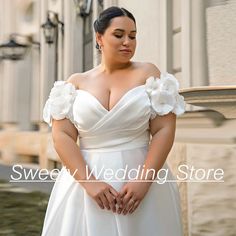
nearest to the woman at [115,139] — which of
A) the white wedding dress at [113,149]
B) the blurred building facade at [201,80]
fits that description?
the white wedding dress at [113,149]

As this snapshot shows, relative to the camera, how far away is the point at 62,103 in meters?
1.99

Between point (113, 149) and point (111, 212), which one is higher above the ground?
point (113, 149)

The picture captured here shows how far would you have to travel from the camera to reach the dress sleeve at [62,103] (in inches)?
78.0

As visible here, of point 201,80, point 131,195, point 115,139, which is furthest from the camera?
point 201,80

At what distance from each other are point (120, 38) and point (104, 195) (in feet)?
2.03

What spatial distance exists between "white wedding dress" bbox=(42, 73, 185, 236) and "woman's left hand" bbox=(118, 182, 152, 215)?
0.05 m

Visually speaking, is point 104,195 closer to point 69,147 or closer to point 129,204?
point 129,204

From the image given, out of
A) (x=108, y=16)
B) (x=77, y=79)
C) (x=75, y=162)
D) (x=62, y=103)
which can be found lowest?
(x=75, y=162)

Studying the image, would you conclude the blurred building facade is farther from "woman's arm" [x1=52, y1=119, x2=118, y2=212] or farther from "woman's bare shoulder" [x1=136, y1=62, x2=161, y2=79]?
"woman's arm" [x1=52, y1=119, x2=118, y2=212]

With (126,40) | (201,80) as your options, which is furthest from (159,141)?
(201,80)

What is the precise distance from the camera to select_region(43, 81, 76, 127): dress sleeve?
1.98 metres

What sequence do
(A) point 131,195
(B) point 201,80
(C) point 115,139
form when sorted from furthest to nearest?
(B) point 201,80 < (C) point 115,139 < (A) point 131,195

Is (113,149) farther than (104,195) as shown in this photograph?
Yes

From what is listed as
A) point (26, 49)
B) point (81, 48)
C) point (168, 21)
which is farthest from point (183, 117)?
point (26, 49)
